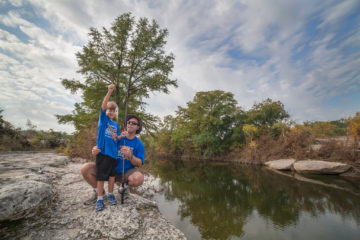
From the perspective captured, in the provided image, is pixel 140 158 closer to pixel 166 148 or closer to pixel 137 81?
pixel 137 81

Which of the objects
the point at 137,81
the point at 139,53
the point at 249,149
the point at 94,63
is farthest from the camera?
the point at 249,149

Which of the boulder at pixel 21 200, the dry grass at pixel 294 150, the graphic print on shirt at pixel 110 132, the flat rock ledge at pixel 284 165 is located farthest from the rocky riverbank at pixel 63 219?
the dry grass at pixel 294 150

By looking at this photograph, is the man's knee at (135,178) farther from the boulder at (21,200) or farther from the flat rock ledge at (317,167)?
the flat rock ledge at (317,167)

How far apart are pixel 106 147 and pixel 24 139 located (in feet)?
48.7

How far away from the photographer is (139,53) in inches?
393

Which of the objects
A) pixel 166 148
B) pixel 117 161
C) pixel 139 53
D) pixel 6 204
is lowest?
pixel 166 148

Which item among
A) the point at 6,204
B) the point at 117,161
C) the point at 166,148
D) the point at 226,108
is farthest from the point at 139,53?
the point at 166,148

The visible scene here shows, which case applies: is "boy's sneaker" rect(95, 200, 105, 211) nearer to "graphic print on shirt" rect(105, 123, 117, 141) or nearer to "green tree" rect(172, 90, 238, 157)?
"graphic print on shirt" rect(105, 123, 117, 141)

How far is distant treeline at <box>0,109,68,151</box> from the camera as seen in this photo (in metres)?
10.4

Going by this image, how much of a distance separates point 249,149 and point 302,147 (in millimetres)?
6544

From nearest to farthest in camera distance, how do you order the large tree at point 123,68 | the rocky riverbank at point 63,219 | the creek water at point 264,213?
the rocky riverbank at point 63,219
the creek water at point 264,213
the large tree at point 123,68

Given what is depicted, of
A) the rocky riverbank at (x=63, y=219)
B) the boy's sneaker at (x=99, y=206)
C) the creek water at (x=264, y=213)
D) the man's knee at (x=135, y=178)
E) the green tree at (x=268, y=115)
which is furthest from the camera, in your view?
the green tree at (x=268, y=115)

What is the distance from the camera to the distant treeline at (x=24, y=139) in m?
10.4

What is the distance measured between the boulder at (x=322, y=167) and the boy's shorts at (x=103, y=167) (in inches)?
628
